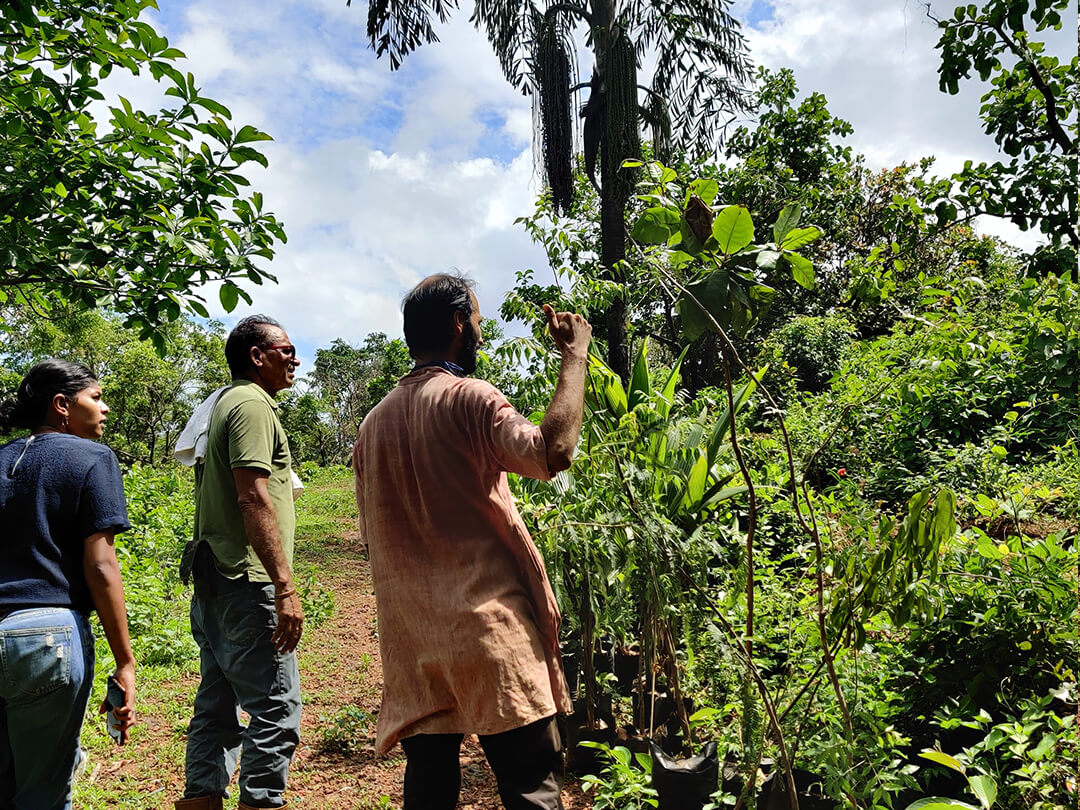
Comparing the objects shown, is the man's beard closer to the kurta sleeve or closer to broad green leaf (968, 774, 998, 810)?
the kurta sleeve

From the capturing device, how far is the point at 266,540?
7.83ft

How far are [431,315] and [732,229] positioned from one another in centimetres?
80

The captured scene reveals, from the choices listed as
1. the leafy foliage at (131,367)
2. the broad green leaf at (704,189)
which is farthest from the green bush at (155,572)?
the leafy foliage at (131,367)

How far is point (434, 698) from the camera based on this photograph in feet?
5.40

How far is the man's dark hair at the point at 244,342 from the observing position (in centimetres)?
270

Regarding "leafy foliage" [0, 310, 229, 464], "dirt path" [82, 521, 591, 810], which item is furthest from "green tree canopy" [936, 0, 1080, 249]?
"leafy foliage" [0, 310, 229, 464]

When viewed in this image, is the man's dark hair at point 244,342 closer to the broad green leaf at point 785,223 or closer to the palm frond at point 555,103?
the broad green leaf at point 785,223

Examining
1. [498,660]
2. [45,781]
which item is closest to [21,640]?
[45,781]

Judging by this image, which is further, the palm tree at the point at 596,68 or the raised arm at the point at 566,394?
the palm tree at the point at 596,68

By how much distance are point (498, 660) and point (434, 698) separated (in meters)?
0.19

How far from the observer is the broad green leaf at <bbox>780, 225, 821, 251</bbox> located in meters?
1.42

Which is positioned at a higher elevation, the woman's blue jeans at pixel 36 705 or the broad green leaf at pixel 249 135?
the broad green leaf at pixel 249 135

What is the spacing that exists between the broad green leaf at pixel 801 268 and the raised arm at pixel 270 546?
5.88ft

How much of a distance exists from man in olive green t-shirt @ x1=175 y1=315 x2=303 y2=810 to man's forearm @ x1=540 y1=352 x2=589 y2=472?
1285mm
